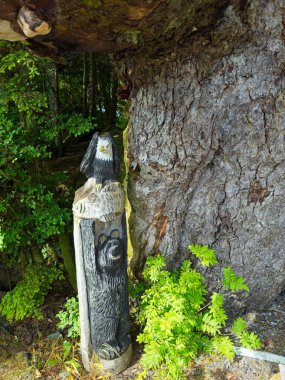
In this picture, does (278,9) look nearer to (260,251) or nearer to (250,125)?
(250,125)

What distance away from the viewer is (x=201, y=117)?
2.50 metres

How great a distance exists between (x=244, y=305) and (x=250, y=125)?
1607 millimetres

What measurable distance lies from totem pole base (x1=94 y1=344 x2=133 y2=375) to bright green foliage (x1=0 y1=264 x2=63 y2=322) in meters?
0.82

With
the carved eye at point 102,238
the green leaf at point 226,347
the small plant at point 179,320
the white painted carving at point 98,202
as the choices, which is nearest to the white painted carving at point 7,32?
the white painted carving at point 98,202

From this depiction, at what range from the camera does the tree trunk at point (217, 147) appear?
2344 millimetres

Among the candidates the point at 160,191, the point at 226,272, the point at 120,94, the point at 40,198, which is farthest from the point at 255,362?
the point at 120,94

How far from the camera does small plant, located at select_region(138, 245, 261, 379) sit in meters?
2.39

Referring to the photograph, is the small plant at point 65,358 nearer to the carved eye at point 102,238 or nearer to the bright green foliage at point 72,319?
the bright green foliage at point 72,319

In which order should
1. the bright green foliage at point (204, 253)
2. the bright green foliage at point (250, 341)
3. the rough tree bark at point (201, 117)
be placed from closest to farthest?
the rough tree bark at point (201, 117)
the bright green foliage at point (250, 341)
the bright green foliage at point (204, 253)

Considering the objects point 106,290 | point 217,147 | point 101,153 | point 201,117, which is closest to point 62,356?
point 106,290

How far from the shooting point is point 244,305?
10.1ft

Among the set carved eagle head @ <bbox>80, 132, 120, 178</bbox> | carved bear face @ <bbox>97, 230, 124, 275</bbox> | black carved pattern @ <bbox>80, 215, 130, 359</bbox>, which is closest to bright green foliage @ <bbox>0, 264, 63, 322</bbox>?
black carved pattern @ <bbox>80, 215, 130, 359</bbox>

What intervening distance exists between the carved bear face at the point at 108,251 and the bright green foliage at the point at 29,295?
108 cm

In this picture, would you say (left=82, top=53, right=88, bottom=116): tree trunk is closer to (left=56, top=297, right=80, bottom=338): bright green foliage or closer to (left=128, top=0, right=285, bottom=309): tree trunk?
(left=128, top=0, right=285, bottom=309): tree trunk
